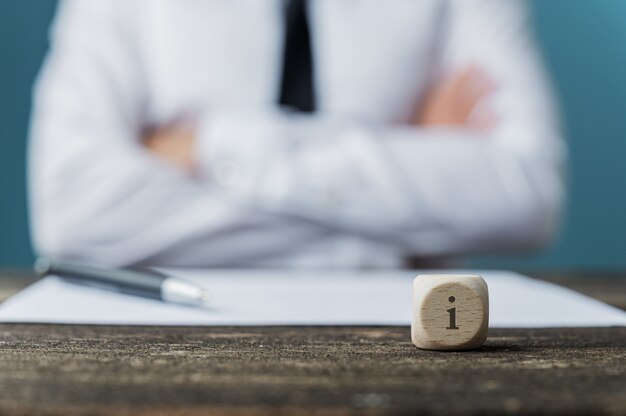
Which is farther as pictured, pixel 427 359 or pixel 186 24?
pixel 186 24

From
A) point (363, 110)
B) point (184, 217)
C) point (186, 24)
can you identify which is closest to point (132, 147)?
point (184, 217)

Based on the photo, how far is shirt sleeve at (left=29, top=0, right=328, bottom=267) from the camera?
113cm

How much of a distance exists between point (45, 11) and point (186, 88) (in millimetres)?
1077

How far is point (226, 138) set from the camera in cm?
114

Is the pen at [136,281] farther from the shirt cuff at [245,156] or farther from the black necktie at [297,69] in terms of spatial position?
the black necktie at [297,69]

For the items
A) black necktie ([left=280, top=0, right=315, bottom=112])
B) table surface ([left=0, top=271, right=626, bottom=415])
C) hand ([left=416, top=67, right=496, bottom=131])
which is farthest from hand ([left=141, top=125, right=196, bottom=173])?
table surface ([left=0, top=271, right=626, bottom=415])

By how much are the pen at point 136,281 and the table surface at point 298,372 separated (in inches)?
3.6

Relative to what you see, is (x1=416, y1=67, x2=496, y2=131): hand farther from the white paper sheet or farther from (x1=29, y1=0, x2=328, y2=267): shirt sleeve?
the white paper sheet

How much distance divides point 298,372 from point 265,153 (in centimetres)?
83

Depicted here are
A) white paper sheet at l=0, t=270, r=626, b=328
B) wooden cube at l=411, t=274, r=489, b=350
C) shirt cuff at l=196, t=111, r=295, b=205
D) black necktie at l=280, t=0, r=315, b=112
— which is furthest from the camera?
black necktie at l=280, t=0, r=315, b=112

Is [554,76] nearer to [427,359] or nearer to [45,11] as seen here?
[45,11]

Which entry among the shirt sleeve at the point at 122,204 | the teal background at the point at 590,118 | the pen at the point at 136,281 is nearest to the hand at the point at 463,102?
the shirt sleeve at the point at 122,204

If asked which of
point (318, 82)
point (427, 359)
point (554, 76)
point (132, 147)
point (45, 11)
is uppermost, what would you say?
point (45, 11)

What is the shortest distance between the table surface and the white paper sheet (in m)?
0.03
